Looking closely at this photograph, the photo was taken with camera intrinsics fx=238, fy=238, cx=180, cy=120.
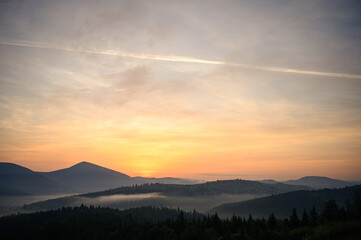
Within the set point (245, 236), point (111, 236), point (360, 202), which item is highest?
point (360, 202)

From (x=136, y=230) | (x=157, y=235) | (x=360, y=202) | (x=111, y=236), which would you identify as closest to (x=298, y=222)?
(x=360, y=202)

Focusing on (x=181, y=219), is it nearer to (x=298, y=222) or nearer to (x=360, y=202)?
(x=298, y=222)

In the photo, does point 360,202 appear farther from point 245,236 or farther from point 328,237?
point 328,237

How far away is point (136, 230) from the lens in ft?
638

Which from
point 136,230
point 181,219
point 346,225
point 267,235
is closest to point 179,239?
point 181,219

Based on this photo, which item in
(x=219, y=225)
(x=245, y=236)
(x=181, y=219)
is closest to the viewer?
(x=245, y=236)

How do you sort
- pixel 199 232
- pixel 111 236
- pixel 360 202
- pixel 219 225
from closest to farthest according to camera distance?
pixel 360 202 < pixel 199 232 < pixel 219 225 < pixel 111 236

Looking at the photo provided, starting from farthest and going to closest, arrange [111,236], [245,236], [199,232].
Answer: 1. [111,236]
2. [199,232]
3. [245,236]

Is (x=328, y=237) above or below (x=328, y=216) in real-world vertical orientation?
above

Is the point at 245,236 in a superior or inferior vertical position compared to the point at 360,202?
inferior

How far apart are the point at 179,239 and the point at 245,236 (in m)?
43.6

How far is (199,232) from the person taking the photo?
12038 centimetres

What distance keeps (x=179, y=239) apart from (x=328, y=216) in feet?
260

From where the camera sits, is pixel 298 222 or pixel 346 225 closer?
pixel 346 225
